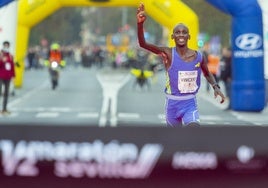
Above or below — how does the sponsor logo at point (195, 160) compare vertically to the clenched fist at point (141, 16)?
below

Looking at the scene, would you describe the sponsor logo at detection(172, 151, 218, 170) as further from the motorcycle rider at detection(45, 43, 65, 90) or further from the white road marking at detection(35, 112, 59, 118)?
the motorcycle rider at detection(45, 43, 65, 90)

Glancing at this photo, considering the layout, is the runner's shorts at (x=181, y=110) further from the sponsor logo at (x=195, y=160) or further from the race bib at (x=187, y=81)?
the sponsor logo at (x=195, y=160)

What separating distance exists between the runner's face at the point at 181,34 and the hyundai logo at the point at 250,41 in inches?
467

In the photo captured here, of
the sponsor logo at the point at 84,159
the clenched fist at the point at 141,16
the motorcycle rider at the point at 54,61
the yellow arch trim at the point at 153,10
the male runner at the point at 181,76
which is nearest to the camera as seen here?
the sponsor logo at the point at 84,159

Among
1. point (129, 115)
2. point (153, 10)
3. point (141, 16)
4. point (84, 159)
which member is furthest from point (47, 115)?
point (84, 159)

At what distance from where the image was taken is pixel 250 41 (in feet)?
63.4

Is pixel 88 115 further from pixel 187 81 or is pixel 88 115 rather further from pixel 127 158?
pixel 127 158

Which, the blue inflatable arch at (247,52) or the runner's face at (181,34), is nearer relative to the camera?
the runner's face at (181,34)

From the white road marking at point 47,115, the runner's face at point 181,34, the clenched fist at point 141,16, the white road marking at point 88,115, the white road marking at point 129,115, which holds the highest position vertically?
the clenched fist at point 141,16

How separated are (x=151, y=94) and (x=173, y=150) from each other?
80.6 ft

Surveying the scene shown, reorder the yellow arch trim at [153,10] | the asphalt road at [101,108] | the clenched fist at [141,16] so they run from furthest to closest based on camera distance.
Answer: the yellow arch trim at [153,10] < the asphalt road at [101,108] < the clenched fist at [141,16]

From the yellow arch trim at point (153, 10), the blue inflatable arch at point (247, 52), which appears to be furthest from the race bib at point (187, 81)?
the yellow arch trim at point (153, 10)

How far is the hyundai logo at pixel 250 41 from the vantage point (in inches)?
758

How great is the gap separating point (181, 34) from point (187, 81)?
0.49m
